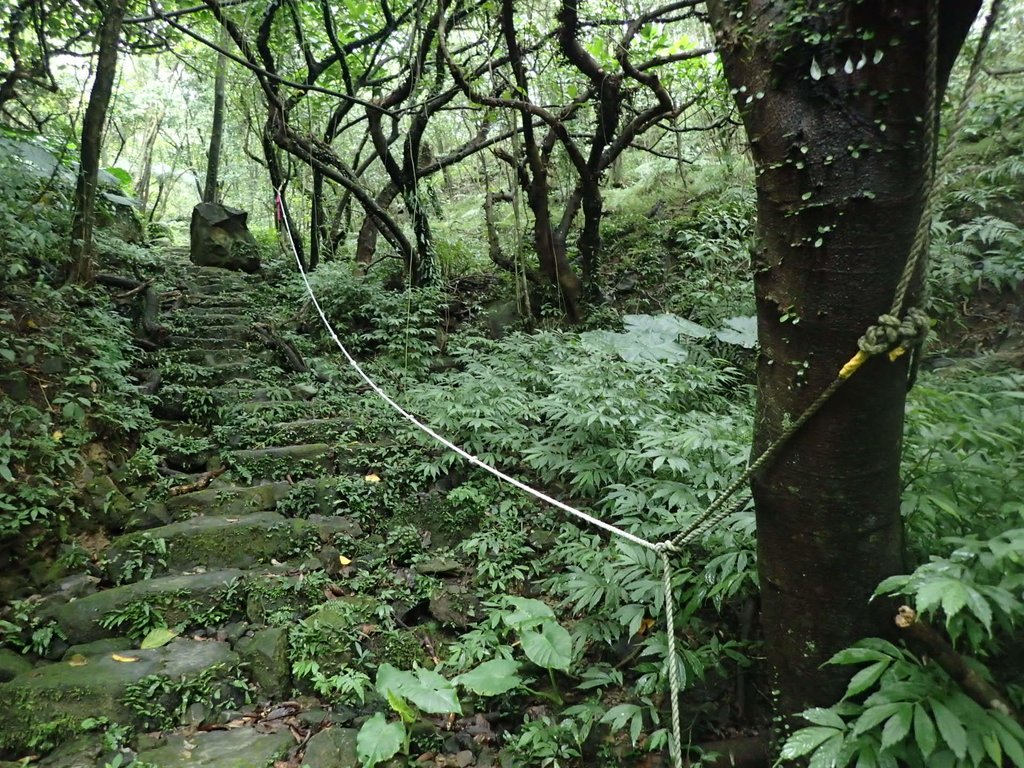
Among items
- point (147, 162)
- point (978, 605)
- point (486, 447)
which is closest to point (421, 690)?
point (978, 605)

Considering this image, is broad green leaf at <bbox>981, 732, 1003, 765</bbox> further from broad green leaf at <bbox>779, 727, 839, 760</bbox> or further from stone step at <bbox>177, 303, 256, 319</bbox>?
stone step at <bbox>177, 303, 256, 319</bbox>

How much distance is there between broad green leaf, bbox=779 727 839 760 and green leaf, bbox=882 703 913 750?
4.7 inches

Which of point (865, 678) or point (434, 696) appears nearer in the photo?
point (865, 678)

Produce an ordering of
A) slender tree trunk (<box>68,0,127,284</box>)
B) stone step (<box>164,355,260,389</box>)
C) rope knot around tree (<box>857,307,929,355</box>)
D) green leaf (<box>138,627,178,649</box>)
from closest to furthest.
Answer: rope knot around tree (<box>857,307,929,355</box>) → green leaf (<box>138,627,178,649</box>) → slender tree trunk (<box>68,0,127,284</box>) → stone step (<box>164,355,260,389</box>)

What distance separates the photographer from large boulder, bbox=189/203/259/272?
768 cm

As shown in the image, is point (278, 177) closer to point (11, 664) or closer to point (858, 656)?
point (11, 664)

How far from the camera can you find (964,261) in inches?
156

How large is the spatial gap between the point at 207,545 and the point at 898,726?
2.95 metres

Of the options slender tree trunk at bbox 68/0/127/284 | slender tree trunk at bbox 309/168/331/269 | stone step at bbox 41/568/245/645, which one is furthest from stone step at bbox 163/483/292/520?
slender tree trunk at bbox 309/168/331/269

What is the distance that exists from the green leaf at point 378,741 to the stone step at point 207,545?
1.27 m

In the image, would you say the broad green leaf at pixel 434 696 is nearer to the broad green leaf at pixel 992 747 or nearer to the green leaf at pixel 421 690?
the green leaf at pixel 421 690

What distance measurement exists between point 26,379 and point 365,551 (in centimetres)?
219

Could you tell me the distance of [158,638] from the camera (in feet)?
7.96

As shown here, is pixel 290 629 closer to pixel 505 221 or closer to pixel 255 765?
pixel 255 765
